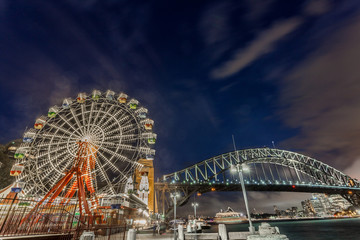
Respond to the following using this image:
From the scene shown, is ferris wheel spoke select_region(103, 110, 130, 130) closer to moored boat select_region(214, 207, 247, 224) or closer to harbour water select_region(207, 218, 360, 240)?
harbour water select_region(207, 218, 360, 240)

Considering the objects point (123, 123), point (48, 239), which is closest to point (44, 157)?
point (123, 123)

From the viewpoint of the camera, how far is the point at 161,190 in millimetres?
57469

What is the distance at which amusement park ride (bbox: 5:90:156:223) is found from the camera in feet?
90.7

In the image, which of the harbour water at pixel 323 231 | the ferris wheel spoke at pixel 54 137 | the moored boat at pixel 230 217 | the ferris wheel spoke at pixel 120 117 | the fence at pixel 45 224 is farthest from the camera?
the moored boat at pixel 230 217

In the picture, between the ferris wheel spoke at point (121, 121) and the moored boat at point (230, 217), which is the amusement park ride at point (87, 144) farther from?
the moored boat at point (230, 217)

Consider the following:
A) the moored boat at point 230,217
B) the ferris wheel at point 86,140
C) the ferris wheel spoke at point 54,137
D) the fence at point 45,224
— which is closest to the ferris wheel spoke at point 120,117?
the ferris wheel at point 86,140

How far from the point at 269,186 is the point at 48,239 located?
306 feet

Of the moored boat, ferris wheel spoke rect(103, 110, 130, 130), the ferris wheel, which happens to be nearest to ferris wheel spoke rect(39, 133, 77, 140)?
the ferris wheel

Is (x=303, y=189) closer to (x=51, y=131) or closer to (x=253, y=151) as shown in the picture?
(x=253, y=151)

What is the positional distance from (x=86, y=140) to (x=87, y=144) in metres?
0.74

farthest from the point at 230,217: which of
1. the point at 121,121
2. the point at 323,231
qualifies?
the point at 121,121

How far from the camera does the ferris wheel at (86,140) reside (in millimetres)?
27953

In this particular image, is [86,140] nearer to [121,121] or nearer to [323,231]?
[121,121]

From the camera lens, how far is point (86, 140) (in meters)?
28.2
